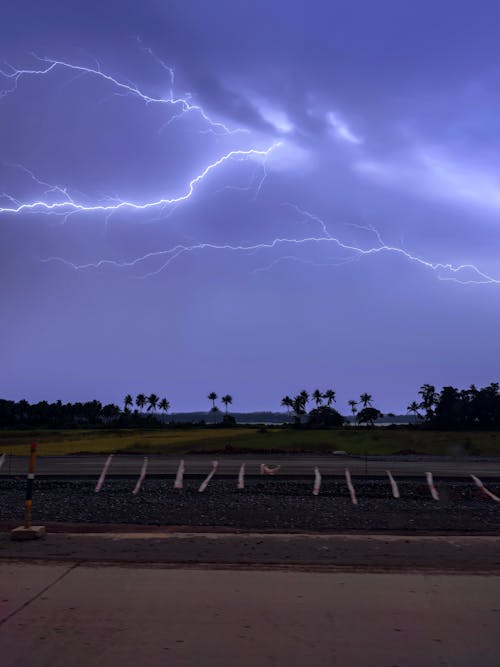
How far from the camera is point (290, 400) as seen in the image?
563ft

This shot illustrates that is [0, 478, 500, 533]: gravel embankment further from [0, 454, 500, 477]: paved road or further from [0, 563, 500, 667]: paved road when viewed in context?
[0, 563, 500, 667]: paved road

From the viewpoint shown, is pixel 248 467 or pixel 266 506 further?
pixel 248 467

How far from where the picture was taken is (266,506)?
12430 mm

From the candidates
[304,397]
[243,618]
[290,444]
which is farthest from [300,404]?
[243,618]

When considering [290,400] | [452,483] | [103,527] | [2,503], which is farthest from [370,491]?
[290,400]

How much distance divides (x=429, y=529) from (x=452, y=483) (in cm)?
764

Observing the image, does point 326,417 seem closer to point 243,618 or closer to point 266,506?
point 266,506

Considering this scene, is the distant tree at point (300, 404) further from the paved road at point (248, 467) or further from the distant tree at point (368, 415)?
the paved road at point (248, 467)

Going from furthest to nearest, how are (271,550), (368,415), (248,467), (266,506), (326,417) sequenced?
1. (368,415)
2. (326,417)
3. (248,467)
4. (266,506)
5. (271,550)

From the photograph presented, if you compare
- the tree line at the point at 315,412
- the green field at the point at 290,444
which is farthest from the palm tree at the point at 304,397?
the green field at the point at 290,444

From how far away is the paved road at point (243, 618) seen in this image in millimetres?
4391

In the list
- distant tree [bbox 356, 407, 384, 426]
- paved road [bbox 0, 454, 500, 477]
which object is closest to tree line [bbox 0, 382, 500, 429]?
distant tree [bbox 356, 407, 384, 426]

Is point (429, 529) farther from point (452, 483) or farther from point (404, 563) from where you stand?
point (452, 483)

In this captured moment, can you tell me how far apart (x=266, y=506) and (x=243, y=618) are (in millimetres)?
7345
